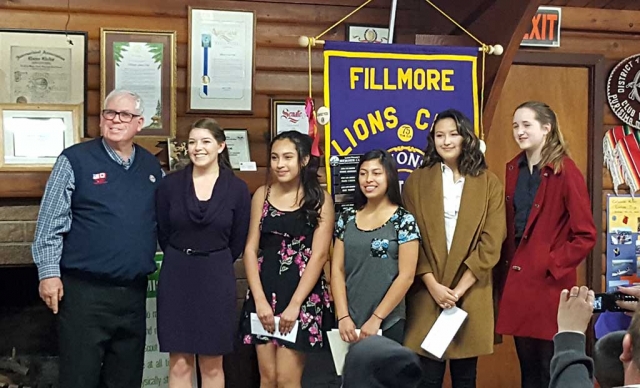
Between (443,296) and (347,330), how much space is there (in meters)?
0.39

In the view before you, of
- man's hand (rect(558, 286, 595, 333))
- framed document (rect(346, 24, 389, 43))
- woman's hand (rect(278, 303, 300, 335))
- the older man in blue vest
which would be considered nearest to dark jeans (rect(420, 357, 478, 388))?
woman's hand (rect(278, 303, 300, 335))

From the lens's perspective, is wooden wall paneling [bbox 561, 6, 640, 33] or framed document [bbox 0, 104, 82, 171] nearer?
framed document [bbox 0, 104, 82, 171]

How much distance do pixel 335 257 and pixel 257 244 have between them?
31 cm

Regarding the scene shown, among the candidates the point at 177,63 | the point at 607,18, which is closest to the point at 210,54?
the point at 177,63

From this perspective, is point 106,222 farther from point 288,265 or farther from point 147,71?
point 147,71

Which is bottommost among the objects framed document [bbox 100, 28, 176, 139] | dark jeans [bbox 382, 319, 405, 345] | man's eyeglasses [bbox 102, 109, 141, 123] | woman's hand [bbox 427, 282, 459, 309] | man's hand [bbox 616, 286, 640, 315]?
dark jeans [bbox 382, 319, 405, 345]

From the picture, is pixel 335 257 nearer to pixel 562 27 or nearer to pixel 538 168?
pixel 538 168

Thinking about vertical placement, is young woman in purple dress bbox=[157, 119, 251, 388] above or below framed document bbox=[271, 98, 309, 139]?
below

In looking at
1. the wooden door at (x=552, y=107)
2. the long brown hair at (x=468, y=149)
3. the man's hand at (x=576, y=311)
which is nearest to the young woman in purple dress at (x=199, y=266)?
the long brown hair at (x=468, y=149)

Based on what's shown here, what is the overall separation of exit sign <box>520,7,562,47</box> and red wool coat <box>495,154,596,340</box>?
138cm

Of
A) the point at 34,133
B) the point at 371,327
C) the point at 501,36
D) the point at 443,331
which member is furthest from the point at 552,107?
the point at 34,133

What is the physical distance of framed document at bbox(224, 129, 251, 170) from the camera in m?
3.94

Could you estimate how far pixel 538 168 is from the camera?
127 inches

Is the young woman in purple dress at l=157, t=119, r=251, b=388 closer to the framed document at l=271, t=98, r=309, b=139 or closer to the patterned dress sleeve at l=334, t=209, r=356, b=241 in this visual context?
the patterned dress sleeve at l=334, t=209, r=356, b=241
